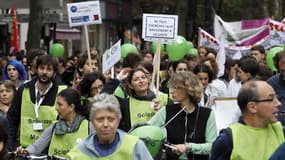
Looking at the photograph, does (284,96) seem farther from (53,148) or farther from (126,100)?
(53,148)

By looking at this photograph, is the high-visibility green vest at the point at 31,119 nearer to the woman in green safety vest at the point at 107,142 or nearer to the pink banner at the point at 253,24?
the woman in green safety vest at the point at 107,142

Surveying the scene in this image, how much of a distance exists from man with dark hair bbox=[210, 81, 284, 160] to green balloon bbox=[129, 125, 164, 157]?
129 cm

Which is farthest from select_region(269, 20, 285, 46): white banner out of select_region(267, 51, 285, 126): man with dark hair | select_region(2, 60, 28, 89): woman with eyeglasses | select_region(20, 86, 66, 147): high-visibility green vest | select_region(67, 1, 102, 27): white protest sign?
select_region(20, 86, 66, 147): high-visibility green vest

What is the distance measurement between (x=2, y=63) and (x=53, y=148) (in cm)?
782

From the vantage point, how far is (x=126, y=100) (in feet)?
27.8

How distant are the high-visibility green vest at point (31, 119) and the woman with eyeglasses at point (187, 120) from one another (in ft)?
5.87

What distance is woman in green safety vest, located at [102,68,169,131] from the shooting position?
828 cm

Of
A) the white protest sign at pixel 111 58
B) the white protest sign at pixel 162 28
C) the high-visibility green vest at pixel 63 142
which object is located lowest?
the high-visibility green vest at pixel 63 142

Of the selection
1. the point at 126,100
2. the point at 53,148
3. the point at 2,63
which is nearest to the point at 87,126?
the point at 53,148

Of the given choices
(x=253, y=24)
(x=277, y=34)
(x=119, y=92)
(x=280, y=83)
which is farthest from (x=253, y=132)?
(x=253, y=24)

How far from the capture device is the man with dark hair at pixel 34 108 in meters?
8.70

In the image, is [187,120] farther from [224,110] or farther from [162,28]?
[162,28]

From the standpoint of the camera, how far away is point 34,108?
8719 millimetres

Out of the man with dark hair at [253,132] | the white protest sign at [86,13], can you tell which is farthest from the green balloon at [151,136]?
the white protest sign at [86,13]
